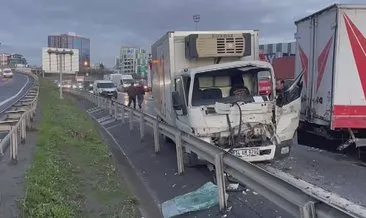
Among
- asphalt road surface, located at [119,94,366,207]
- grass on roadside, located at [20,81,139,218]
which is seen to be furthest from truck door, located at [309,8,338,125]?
Result: grass on roadside, located at [20,81,139,218]

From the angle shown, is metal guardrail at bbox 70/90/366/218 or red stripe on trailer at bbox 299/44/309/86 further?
red stripe on trailer at bbox 299/44/309/86

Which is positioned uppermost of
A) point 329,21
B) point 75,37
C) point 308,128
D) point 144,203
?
point 75,37

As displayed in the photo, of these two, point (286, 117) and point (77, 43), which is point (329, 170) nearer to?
point (286, 117)

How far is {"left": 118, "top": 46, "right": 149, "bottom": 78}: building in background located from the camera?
113 metres

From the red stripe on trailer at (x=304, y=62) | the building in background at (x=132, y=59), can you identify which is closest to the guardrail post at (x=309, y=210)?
the red stripe on trailer at (x=304, y=62)

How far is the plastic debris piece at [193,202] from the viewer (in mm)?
7523

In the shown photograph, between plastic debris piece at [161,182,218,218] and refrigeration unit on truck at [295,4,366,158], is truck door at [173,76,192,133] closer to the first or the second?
plastic debris piece at [161,182,218,218]

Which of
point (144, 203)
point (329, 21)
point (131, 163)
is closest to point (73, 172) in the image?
point (144, 203)

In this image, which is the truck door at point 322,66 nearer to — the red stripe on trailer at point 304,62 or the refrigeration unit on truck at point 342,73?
the refrigeration unit on truck at point 342,73

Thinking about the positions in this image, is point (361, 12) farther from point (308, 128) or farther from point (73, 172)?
point (73, 172)

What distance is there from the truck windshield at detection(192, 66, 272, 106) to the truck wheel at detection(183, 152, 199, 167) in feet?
3.94

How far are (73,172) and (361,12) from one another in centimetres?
672

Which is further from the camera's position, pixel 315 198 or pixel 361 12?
pixel 361 12

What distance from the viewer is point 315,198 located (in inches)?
181
